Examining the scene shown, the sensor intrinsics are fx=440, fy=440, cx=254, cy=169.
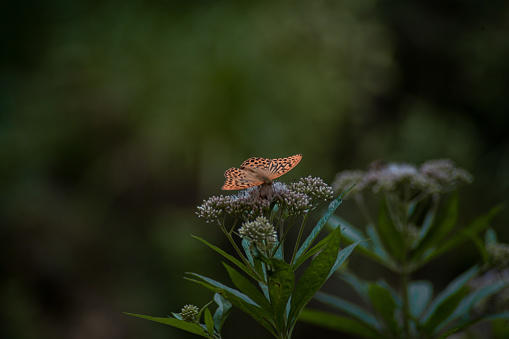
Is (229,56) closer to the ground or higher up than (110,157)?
higher up

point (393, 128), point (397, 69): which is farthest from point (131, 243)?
point (397, 69)

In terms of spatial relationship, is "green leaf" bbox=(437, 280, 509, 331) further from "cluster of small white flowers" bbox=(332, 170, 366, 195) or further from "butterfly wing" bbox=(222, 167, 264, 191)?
"butterfly wing" bbox=(222, 167, 264, 191)

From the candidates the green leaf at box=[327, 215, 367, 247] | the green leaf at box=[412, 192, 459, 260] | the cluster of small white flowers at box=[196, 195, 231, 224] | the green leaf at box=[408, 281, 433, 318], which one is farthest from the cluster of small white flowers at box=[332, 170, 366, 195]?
the cluster of small white flowers at box=[196, 195, 231, 224]

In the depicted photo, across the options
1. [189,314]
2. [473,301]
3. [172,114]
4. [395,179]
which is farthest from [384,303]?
[172,114]

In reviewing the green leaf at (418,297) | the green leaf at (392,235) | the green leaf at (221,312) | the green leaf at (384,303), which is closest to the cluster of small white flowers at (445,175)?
the green leaf at (392,235)

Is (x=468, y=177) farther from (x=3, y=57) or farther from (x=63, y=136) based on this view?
(x=3, y=57)
